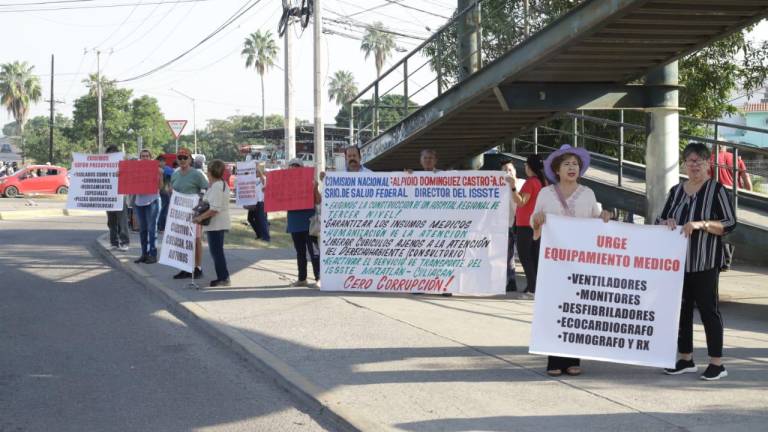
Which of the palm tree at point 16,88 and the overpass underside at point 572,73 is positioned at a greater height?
the palm tree at point 16,88

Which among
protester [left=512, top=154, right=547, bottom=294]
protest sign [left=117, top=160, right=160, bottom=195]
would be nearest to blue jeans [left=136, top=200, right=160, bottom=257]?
protest sign [left=117, top=160, right=160, bottom=195]

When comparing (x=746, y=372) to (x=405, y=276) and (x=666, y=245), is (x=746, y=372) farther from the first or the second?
(x=405, y=276)

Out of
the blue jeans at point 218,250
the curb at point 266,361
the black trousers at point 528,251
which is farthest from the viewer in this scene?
the blue jeans at point 218,250

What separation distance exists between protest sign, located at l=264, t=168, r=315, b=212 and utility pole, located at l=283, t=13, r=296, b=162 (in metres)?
12.2

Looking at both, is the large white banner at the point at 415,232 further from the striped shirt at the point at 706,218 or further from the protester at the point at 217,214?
the striped shirt at the point at 706,218

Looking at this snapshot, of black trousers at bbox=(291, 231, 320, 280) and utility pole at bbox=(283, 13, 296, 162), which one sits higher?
utility pole at bbox=(283, 13, 296, 162)

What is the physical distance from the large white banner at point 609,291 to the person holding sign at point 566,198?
17cm

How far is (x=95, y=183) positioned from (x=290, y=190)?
5323mm

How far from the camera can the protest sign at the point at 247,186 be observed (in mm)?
19594

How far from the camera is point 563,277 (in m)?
6.90

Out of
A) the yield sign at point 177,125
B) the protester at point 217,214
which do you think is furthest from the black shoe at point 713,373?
the yield sign at point 177,125

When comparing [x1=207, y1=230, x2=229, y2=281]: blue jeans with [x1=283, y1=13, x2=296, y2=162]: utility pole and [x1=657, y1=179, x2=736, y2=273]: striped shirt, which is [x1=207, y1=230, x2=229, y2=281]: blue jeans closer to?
[x1=657, y1=179, x2=736, y2=273]: striped shirt

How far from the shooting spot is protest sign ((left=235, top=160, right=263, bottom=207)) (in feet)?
64.3

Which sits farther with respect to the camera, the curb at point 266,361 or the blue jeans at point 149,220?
the blue jeans at point 149,220
